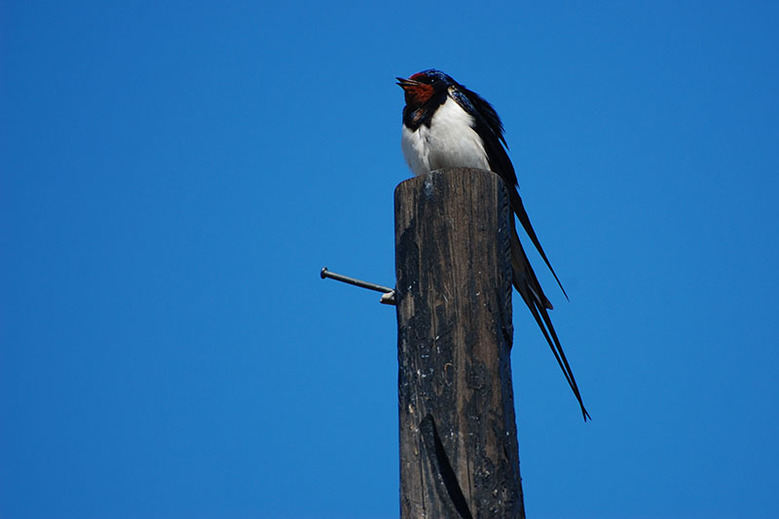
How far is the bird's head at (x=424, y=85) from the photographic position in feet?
14.7

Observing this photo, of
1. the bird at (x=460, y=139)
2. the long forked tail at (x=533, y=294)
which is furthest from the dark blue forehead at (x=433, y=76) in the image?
the long forked tail at (x=533, y=294)

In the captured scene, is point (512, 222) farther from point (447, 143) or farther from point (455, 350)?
point (455, 350)

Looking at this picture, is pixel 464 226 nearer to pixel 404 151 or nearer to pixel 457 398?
pixel 457 398

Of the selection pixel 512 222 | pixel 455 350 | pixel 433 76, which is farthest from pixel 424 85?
pixel 455 350

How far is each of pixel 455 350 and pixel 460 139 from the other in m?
1.99

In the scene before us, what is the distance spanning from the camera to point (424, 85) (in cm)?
454

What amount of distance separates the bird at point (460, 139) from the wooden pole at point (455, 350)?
118cm

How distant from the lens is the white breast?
4168 millimetres

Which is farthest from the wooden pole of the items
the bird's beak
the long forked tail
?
the bird's beak

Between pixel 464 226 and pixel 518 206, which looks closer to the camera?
pixel 464 226

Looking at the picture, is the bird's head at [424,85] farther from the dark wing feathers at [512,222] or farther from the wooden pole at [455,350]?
the wooden pole at [455,350]

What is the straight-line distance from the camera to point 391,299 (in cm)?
303

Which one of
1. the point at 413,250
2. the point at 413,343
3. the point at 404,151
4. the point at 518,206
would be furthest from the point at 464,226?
the point at 404,151

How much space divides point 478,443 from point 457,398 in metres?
0.16
